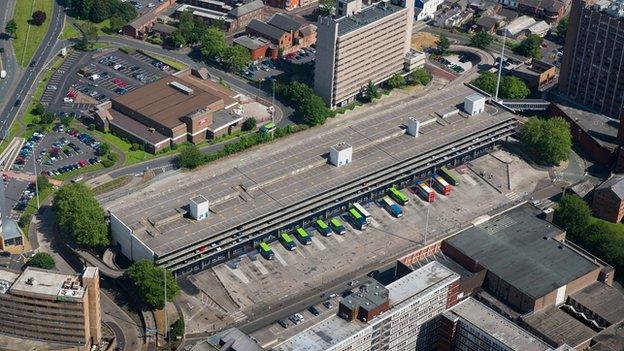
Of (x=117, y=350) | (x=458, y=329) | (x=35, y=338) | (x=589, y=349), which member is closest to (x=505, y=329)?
(x=458, y=329)

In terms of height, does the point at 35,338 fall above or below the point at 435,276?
below

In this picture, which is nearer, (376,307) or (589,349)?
(376,307)

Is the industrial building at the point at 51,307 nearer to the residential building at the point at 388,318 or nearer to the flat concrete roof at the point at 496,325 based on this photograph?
the residential building at the point at 388,318

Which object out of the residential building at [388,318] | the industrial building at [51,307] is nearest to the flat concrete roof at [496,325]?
the residential building at [388,318]

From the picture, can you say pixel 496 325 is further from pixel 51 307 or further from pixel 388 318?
pixel 51 307

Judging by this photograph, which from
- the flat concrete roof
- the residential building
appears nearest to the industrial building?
the residential building

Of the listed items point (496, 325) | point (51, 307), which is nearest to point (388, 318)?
point (496, 325)

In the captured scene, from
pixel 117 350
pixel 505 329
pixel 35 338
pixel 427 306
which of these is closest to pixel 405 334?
pixel 427 306

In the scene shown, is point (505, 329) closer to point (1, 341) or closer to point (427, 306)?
point (427, 306)
